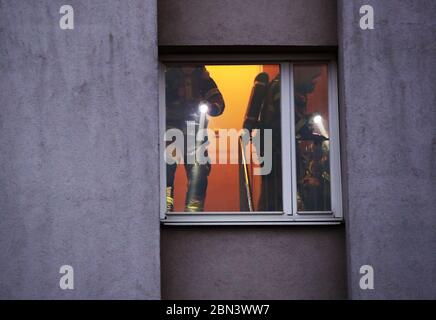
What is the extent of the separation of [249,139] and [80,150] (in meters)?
1.74

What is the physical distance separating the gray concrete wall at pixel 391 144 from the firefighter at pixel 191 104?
54.1 inches

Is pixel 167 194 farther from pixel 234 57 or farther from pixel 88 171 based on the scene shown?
pixel 234 57

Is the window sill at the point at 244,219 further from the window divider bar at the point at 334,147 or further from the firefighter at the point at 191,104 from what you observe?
the firefighter at the point at 191,104

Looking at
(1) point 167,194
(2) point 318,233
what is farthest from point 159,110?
(2) point 318,233

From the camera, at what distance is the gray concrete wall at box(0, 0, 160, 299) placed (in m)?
7.19

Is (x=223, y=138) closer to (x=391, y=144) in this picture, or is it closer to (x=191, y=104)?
(x=191, y=104)

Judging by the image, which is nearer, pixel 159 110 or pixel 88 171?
pixel 88 171

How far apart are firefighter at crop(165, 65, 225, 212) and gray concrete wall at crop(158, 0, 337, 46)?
0.40m

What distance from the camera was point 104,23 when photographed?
739 cm

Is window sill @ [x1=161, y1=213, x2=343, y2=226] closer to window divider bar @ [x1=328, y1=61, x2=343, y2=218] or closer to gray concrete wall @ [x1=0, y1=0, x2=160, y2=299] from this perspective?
window divider bar @ [x1=328, y1=61, x2=343, y2=218]

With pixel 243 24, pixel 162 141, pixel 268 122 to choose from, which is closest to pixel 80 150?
pixel 162 141

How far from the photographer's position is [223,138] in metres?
7.98

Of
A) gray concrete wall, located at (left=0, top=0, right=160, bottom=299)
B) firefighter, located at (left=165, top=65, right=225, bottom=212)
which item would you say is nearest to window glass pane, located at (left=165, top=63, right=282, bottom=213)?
firefighter, located at (left=165, top=65, right=225, bottom=212)

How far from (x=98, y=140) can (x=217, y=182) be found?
1.32m
